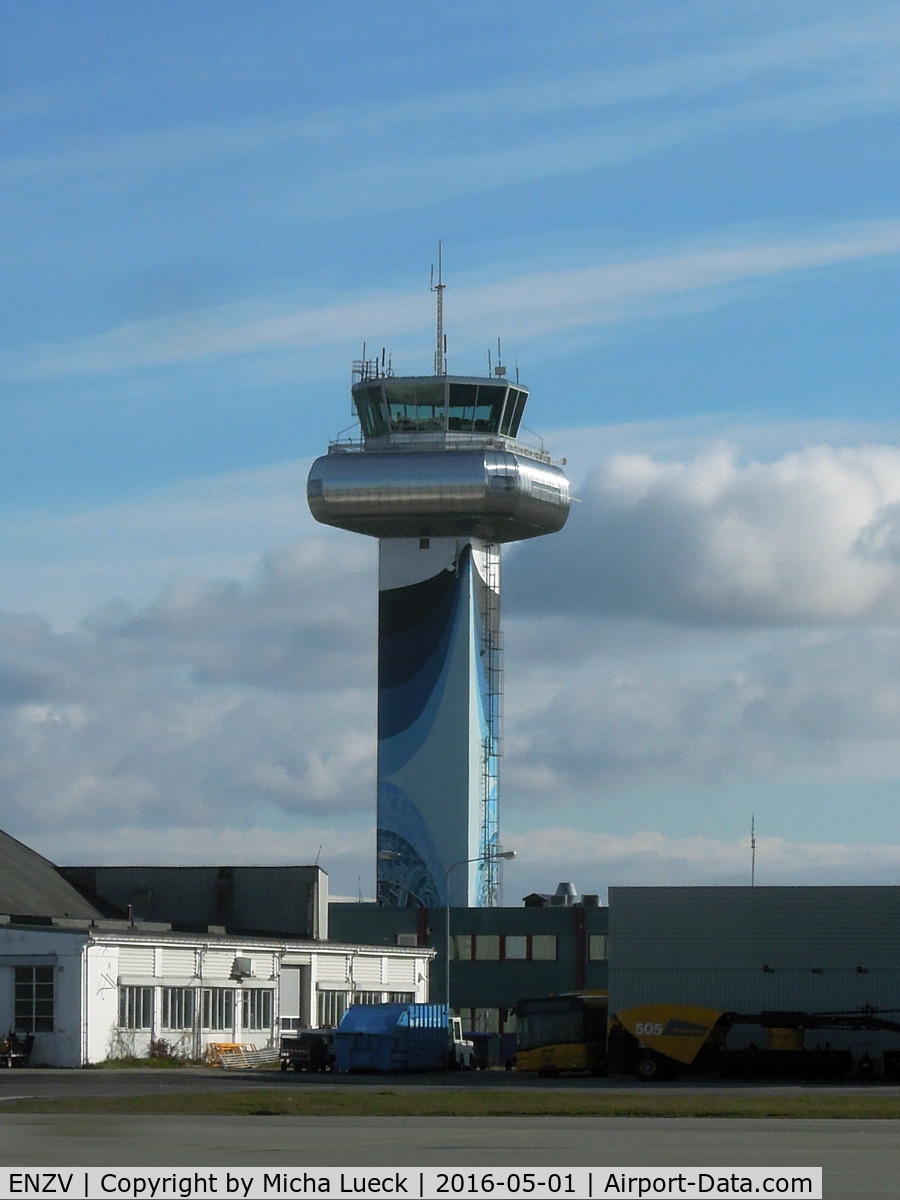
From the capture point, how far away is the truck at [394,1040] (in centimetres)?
6425

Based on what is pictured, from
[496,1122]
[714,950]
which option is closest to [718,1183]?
[496,1122]

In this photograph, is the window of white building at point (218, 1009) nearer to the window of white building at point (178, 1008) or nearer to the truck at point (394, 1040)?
the window of white building at point (178, 1008)

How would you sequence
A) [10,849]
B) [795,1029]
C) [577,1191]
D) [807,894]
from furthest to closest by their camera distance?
[10,849], [807,894], [795,1029], [577,1191]

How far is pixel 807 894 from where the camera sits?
241ft

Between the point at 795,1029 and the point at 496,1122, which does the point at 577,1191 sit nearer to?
the point at 496,1122

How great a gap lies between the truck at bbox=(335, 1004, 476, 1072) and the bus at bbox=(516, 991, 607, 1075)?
116 inches

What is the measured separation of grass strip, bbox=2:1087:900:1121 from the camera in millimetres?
38312

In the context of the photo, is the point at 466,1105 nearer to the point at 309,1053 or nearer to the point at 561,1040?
the point at 309,1053

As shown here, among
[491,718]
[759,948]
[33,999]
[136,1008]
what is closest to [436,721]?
[491,718]

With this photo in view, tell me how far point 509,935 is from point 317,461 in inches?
1612

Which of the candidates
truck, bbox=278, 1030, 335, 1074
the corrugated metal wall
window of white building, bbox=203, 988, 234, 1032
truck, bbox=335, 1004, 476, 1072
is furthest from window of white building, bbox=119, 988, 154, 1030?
the corrugated metal wall

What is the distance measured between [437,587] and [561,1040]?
7352 cm

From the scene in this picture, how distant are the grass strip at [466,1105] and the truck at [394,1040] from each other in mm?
15633
